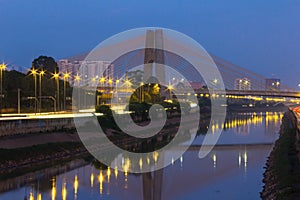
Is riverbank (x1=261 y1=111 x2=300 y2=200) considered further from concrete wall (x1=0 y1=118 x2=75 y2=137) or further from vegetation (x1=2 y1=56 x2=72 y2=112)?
vegetation (x1=2 y1=56 x2=72 y2=112)

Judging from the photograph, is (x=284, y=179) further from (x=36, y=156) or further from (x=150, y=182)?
(x=36, y=156)

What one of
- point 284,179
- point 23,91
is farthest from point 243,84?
point 284,179

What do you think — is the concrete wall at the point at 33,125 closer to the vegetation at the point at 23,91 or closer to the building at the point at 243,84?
the vegetation at the point at 23,91

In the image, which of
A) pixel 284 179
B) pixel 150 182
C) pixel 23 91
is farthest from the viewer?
pixel 23 91

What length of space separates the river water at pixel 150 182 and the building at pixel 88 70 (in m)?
26.8

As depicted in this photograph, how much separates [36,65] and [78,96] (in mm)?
6500

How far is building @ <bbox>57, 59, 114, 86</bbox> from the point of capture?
4597cm

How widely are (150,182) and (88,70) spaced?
113ft

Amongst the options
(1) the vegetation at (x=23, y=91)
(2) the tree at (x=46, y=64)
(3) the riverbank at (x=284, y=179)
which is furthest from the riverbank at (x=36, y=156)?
(2) the tree at (x=46, y=64)

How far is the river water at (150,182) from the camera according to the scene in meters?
13.3

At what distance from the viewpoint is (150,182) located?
50.5 ft

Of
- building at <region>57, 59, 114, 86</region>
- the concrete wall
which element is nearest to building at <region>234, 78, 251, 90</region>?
building at <region>57, 59, 114, 86</region>

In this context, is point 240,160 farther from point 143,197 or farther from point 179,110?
point 179,110

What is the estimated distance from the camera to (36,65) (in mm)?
43531
